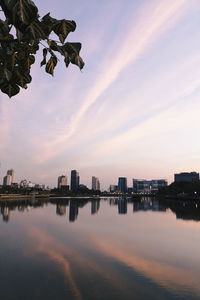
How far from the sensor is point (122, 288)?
2130cm

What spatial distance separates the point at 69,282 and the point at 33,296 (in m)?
3.60

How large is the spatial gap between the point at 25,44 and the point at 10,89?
583 millimetres

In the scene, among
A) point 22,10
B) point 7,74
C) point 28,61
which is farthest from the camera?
point 28,61

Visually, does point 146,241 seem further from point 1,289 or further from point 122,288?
point 1,289

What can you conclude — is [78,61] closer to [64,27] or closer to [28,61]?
[64,27]

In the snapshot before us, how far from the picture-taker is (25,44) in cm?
344

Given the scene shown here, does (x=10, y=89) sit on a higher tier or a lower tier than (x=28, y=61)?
lower

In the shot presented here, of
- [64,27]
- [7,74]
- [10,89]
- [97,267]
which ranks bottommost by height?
[97,267]

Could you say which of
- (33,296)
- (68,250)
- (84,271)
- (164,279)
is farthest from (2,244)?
(164,279)

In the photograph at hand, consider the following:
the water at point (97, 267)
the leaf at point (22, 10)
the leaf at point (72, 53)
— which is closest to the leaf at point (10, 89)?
the leaf at point (72, 53)

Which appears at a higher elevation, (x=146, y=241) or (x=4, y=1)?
(x=4, y=1)

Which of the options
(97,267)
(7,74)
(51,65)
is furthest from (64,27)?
(97,267)

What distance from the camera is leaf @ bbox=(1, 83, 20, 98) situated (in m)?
3.58

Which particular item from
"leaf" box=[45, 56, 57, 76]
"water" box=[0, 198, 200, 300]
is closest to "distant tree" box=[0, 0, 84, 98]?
"leaf" box=[45, 56, 57, 76]
